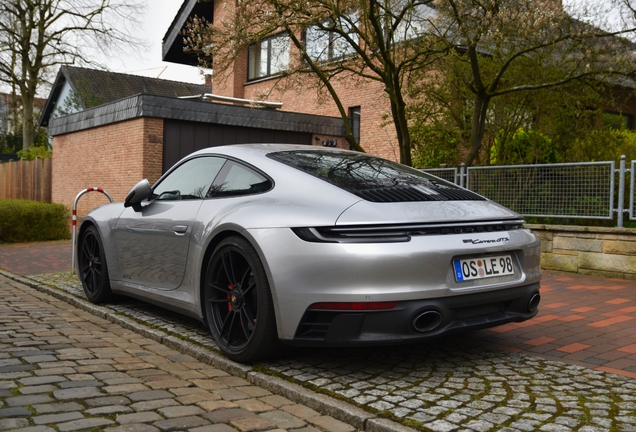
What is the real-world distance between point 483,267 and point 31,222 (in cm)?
1269

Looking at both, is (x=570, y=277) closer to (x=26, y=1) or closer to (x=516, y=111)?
(x=516, y=111)

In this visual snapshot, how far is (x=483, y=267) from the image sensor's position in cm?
381

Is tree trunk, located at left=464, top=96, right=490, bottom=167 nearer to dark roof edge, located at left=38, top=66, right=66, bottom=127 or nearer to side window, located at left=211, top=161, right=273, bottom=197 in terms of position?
side window, located at left=211, top=161, right=273, bottom=197

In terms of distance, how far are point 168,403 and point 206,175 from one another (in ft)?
6.27

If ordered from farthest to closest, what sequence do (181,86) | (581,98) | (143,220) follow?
(181,86), (581,98), (143,220)

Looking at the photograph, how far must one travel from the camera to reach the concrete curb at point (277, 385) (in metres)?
3.06

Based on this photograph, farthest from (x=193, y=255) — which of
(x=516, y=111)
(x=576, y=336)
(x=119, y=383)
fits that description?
(x=516, y=111)

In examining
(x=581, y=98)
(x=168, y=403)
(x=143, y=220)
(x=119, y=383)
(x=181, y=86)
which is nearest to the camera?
(x=168, y=403)

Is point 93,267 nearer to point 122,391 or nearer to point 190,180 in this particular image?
point 190,180

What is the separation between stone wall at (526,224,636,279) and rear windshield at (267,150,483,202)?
14.4 ft

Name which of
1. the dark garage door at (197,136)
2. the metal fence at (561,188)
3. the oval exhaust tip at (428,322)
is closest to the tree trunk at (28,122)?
the dark garage door at (197,136)

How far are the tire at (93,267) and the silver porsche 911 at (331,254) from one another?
1195mm

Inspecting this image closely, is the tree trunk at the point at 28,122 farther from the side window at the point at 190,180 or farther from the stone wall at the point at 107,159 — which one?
the side window at the point at 190,180

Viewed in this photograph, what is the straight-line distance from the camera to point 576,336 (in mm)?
4879
